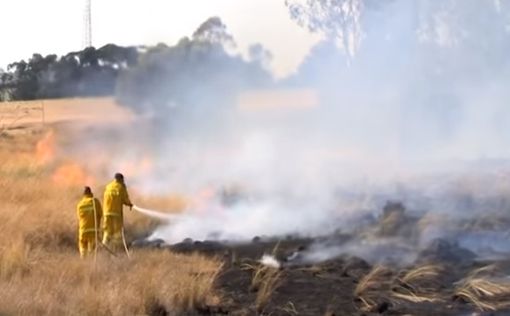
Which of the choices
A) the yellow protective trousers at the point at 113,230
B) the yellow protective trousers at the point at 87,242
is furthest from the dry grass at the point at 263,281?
the yellow protective trousers at the point at 87,242

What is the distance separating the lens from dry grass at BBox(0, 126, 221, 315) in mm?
12258

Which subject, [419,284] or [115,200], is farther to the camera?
[115,200]

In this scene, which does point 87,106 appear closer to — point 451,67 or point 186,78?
point 186,78

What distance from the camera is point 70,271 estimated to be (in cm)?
1519

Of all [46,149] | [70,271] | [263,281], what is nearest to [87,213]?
[70,271]

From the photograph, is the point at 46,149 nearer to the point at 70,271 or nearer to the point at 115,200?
the point at 115,200

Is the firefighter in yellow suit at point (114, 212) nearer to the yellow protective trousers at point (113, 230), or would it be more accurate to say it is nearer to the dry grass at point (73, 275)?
the yellow protective trousers at point (113, 230)

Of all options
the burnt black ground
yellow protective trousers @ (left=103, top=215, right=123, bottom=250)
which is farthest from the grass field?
yellow protective trousers @ (left=103, top=215, right=123, bottom=250)

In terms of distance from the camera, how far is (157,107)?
3450cm

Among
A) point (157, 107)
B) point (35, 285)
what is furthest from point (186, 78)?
point (35, 285)

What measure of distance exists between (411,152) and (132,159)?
11957 mm

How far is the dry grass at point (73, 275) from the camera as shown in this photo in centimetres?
1226

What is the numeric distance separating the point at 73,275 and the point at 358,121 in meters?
23.2

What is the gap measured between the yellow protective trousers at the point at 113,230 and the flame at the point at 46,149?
16.7 metres
